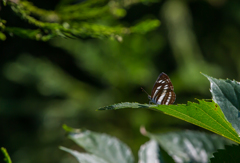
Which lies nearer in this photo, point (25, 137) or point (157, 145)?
point (157, 145)

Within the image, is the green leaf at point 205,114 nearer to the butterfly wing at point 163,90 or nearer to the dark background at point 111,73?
the butterfly wing at point 163,90

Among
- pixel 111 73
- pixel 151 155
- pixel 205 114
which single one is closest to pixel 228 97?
pixel 205 114

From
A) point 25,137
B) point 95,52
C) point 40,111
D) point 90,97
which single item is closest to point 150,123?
point 90,97

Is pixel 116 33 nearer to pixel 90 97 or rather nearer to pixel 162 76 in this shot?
pixel 162 76

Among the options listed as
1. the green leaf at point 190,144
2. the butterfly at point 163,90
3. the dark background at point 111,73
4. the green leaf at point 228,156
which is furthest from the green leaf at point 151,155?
the dark background at point 111,73

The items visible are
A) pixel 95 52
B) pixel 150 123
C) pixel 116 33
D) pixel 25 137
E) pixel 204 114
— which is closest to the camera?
pixel 204 114

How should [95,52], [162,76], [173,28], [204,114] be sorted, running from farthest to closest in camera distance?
[173,28] < [95,52] < [162,76] < [204,114]

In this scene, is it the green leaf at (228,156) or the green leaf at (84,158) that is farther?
the green leaf at (84,158)
